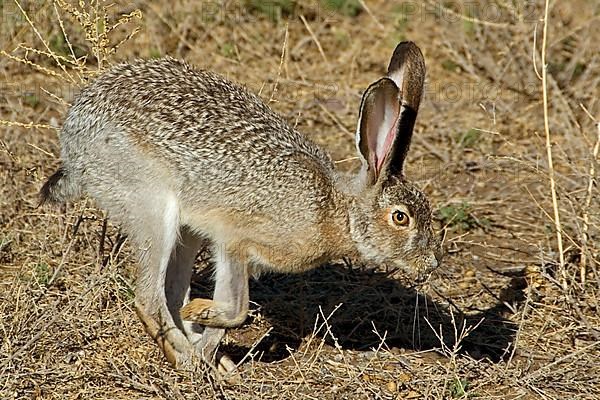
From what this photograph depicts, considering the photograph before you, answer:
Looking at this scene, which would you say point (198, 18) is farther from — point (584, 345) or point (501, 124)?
point (584, 345)

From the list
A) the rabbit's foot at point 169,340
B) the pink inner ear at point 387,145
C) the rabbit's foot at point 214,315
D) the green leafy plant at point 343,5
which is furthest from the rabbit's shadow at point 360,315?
the green leafy plant at point 343,5

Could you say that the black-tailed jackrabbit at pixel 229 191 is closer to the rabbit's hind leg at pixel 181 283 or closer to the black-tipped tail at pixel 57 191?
the black-tipped tail at pixel 57 191

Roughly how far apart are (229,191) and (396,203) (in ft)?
2.52

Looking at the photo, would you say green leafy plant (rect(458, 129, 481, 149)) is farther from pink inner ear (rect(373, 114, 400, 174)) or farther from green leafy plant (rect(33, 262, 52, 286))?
green leafy plant (rect(33, 262, 52, 286))

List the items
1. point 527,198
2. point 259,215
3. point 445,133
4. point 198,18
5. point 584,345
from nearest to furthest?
point 259,215 → point 584,345 → point 527,198 → point 445,133 → point 198,18

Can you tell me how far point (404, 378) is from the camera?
5137 mm

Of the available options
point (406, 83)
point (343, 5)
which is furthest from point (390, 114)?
point (343, 5)

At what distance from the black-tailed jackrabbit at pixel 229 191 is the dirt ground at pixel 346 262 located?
23cm

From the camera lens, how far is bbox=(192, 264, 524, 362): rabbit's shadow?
18.4ft

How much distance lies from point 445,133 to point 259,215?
341cm

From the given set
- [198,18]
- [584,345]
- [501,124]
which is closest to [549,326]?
[584,345]

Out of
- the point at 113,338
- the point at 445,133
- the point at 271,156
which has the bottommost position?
the point at 113,338

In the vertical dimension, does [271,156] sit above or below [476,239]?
above

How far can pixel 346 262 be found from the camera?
6184mm
